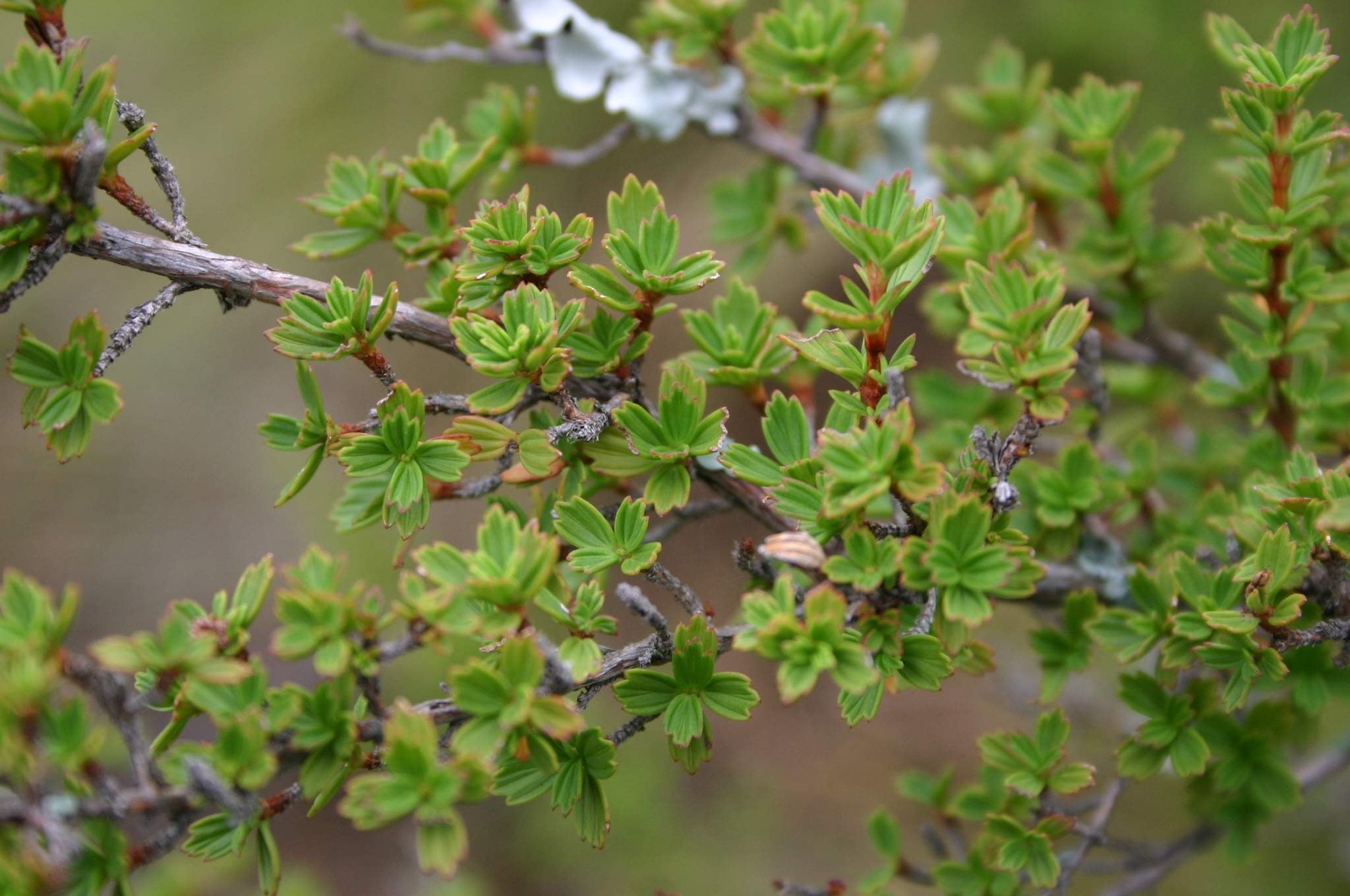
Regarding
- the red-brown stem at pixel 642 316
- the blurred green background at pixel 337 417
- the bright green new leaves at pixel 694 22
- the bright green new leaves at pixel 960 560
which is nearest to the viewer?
the bright green new leaves at pixel 960 560

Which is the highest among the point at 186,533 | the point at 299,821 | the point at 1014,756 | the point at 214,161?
the point at 1014,756

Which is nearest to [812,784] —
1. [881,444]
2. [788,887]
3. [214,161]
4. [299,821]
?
[299,821]

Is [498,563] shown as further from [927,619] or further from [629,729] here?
[927,619]

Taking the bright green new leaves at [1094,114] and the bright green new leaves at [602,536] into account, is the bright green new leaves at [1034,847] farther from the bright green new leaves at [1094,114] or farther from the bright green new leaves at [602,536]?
the bright green new leaves at [1094,114]

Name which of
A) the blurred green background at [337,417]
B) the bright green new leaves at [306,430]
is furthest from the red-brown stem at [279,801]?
the blurred green background at [337,417]

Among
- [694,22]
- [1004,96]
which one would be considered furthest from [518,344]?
[1004,96]

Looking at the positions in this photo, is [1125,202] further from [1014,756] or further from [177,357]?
[177,357]
